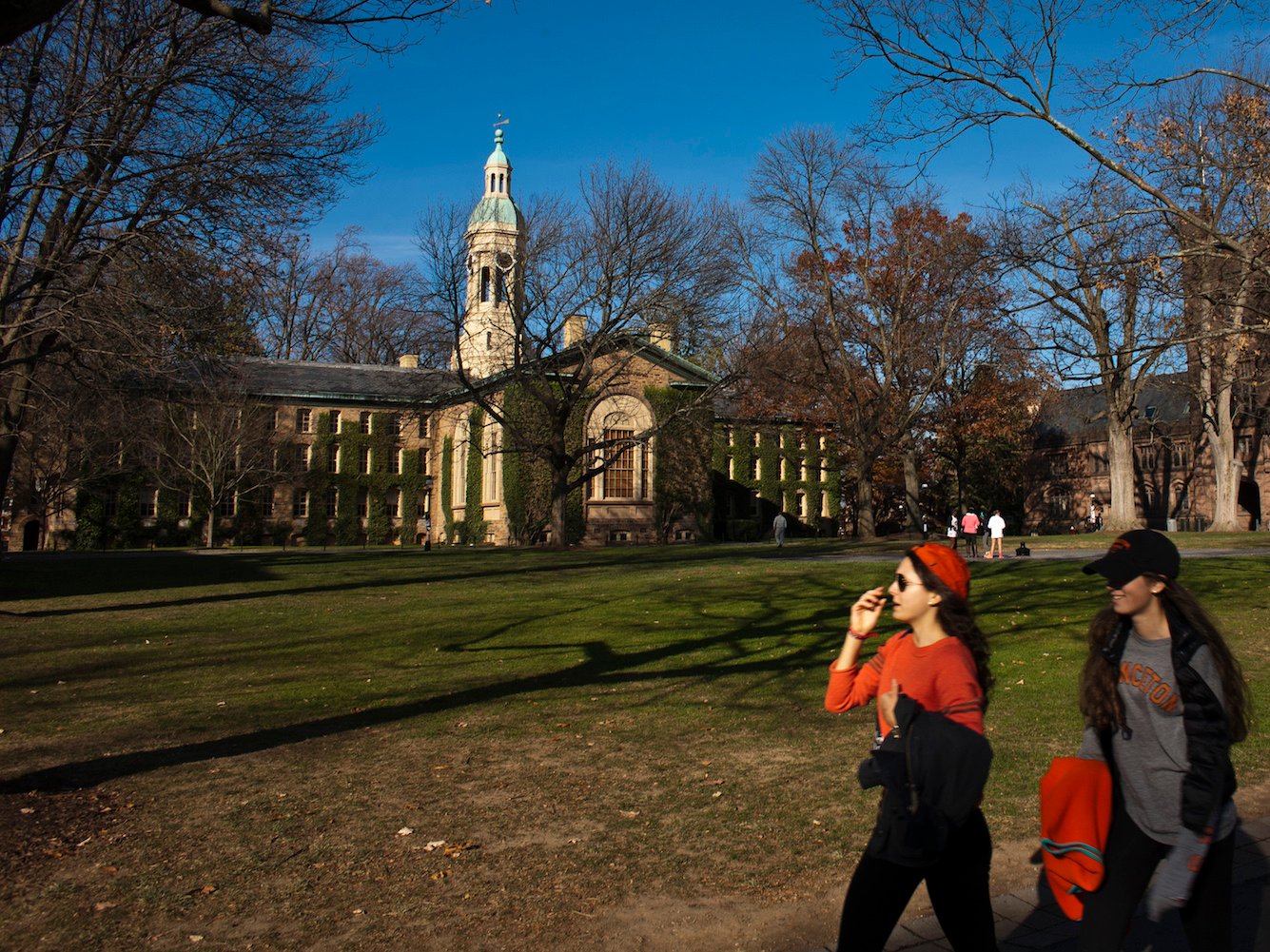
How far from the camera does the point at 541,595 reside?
1983 cm

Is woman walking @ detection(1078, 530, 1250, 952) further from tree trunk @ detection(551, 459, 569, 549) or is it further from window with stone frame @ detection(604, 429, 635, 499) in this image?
window with stone frame @ detection(604, 429, 635, 499)

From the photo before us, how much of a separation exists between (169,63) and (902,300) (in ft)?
105

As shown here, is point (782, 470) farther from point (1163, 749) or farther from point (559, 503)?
point (1163, 749)

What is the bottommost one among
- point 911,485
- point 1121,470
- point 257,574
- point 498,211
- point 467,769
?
point 467,769

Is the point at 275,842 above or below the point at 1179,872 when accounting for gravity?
below

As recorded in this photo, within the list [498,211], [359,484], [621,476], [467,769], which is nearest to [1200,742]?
[467,769]

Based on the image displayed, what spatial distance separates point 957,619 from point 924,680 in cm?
28

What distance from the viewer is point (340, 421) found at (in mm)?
61625

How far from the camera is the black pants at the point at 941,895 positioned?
3387 millimetres

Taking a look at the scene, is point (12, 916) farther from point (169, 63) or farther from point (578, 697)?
point (169, 63)

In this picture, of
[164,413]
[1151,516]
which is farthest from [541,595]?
[1151,516]

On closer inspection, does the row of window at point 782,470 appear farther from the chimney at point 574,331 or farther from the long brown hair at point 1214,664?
the long brown hair at point 1214,664

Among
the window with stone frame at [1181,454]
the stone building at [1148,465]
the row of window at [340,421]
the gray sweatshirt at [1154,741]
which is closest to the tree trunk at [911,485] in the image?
A: the stone building at [1148,465]

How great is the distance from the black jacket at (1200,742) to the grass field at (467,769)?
193cm
